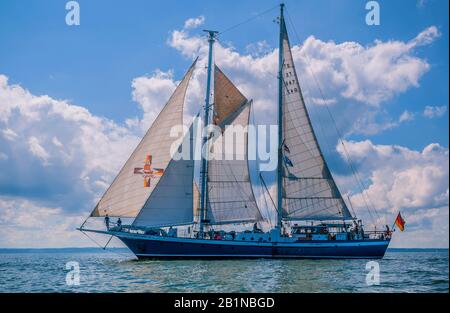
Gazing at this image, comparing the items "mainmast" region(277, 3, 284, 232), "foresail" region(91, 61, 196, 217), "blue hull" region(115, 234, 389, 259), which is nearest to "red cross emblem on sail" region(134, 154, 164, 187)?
"foresail" region(91, 61, 196, 217)

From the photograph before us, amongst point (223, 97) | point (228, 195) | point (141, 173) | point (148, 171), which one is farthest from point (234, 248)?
point (223, 97)

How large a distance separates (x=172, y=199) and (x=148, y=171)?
3.23 metres

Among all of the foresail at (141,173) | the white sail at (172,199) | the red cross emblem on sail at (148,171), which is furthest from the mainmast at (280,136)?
the red cross emblem on sail at (148,171)

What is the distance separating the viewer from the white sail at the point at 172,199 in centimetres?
3988

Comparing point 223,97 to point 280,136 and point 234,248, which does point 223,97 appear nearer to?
point 280,136

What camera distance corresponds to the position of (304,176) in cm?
4466

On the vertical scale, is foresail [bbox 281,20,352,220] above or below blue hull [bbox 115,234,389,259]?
above

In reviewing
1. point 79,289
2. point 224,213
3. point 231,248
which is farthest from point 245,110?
point 79,289

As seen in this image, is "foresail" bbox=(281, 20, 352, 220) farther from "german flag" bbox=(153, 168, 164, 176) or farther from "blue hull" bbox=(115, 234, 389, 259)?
"german flag" bbox=(153, 168, 164, 176)

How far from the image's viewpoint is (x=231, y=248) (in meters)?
43.1

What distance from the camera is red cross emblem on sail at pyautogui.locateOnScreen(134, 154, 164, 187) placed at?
40.0 metres
